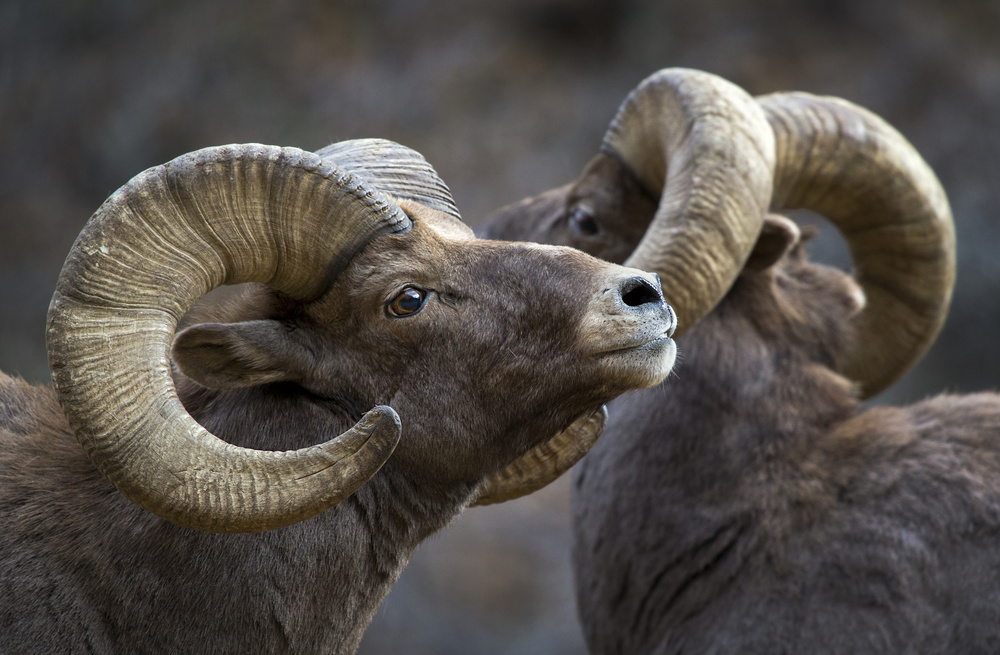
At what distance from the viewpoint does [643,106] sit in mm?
5652

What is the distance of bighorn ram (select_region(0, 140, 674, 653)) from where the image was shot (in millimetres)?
2975

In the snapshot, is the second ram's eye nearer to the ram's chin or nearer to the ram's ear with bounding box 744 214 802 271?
the ram's ear with bounding box 744 214 802 271

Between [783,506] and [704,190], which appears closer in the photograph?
[704,190]

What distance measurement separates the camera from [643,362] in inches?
133

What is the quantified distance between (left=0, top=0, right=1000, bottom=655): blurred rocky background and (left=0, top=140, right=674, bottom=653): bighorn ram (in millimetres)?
7551

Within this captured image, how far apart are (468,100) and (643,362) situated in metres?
11.3

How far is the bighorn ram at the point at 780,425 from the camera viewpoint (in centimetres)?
492

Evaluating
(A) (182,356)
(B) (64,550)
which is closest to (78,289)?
(A) (182,356)

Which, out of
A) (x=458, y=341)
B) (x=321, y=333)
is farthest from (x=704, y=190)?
(x=321, y=333)

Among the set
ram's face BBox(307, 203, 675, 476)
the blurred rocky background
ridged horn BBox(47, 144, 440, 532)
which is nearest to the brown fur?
ram's face BBox(307, 203, 675, 476)

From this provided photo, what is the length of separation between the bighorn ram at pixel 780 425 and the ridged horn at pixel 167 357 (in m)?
2.27

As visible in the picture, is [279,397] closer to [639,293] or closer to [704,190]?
[639,293]

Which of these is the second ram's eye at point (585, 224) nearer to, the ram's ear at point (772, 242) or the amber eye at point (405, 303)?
the ram's ear at point (772, 242)

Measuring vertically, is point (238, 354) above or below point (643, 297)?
below
